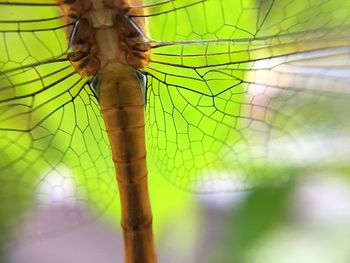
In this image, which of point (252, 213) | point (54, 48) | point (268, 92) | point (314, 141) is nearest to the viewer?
point (54, 48)

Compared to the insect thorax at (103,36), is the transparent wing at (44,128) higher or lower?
lower

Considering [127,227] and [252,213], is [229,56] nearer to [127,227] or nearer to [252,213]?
[127,227]

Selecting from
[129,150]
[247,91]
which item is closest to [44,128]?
[129,150]

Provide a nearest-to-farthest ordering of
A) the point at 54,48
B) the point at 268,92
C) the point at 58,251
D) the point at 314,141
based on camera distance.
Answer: the point at 54,48 < the point at 268,92 < the point at 314,141 < the point at 58,251

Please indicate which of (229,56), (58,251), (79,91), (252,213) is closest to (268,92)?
(229,56)

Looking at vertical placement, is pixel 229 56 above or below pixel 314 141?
above

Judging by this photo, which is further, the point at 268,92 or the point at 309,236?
the point at 309,236
